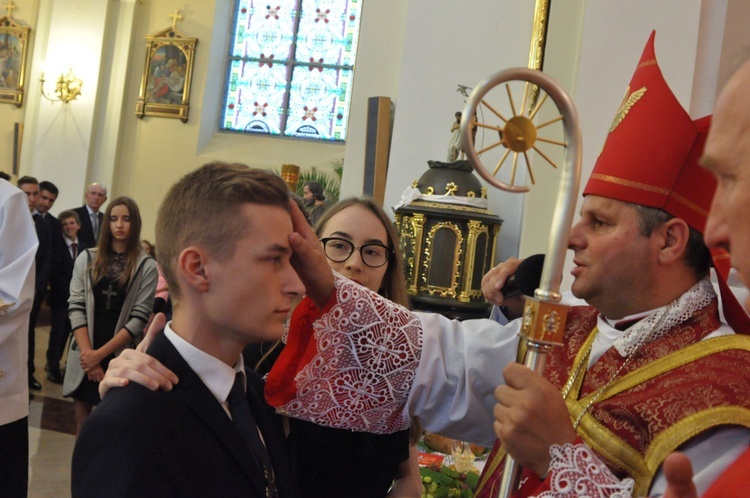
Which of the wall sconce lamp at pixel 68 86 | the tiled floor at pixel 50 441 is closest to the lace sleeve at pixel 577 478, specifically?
the tiled floor at pixel 50 441

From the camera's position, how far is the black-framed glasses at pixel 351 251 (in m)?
2.75

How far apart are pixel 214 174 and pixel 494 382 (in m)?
0.87

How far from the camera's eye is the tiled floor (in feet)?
16.9

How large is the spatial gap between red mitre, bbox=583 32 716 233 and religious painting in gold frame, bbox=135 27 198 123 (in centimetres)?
1292

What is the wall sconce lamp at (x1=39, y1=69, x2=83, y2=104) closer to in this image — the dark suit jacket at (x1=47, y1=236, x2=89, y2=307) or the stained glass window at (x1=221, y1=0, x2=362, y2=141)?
the stained glass window at (x1=221, y1=0, x2=362, y2=141)

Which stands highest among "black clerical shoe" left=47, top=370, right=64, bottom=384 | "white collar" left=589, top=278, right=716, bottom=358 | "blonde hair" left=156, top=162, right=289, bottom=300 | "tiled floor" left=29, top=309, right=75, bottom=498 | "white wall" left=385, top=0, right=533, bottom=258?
"white wall" left=385, top=0, right=533, bottom=258

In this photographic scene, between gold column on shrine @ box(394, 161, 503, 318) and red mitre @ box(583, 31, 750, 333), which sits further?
gold column on shrine @ box(394, 161, 503, 318)

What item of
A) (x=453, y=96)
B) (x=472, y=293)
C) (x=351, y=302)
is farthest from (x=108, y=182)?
(x=351, y=302)

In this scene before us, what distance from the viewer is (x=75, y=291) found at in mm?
5348

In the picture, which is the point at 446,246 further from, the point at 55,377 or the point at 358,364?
the point at 55,377

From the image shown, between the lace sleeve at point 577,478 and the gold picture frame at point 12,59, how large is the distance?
14.7 meters

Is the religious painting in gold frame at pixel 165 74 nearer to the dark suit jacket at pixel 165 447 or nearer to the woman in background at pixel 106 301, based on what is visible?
the woman in background at pixel 106 301

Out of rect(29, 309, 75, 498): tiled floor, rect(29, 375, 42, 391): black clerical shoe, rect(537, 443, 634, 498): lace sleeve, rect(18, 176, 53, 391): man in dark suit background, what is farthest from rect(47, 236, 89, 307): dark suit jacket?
rect(537, 443, 634, 498): lace sleeve

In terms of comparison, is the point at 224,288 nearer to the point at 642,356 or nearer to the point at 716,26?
the point at 642,356
